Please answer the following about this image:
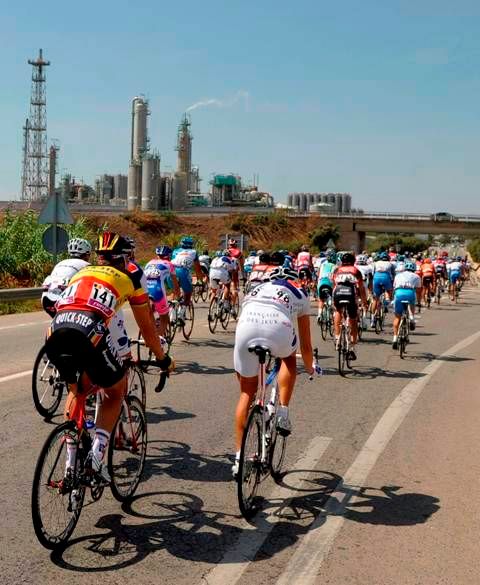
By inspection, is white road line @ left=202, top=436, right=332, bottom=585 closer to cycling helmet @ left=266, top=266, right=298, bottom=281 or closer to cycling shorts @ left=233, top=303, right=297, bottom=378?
cycling shorts @ left=233, top=303, right=297, bottom=378

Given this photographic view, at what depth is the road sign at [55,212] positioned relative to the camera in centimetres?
1836

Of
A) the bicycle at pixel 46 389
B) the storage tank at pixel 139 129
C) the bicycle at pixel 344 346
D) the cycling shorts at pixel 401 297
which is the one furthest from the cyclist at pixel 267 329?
the storage tank at pixel 139 129

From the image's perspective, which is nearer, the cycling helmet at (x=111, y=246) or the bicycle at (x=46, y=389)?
the cycling helmet at (x=111, y=246)

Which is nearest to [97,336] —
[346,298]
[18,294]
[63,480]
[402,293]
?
[63,480]

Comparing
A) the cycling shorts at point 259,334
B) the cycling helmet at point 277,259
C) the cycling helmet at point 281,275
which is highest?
the cycling helmet at point 277,259

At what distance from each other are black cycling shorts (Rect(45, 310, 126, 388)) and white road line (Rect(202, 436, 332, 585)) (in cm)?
132

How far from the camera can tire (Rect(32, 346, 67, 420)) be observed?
→ 25.9ft

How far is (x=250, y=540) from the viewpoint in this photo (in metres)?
4.72

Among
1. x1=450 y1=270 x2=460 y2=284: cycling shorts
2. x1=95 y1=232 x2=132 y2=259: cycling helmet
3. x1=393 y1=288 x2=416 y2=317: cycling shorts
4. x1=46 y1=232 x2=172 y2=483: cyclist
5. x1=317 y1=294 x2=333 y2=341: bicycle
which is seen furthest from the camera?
x1=450 y1=270 x2=460 y2=284: cycling shorts

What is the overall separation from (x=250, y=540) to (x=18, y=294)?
16.2 m

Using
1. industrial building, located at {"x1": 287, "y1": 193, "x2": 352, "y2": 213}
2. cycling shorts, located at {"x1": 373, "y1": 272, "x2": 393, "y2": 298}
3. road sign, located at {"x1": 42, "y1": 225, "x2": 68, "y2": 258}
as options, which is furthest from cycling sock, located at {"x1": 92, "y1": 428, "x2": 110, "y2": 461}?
industrial building, located at {"x1": 287, "y1": 193, "x2": 352, "y2": 213}

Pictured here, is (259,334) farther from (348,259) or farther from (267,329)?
(348,259)

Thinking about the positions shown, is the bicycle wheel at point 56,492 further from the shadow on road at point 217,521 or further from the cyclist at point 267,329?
the cyclist at point 267,329

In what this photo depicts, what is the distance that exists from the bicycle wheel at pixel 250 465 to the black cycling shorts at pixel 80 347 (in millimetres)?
1107
